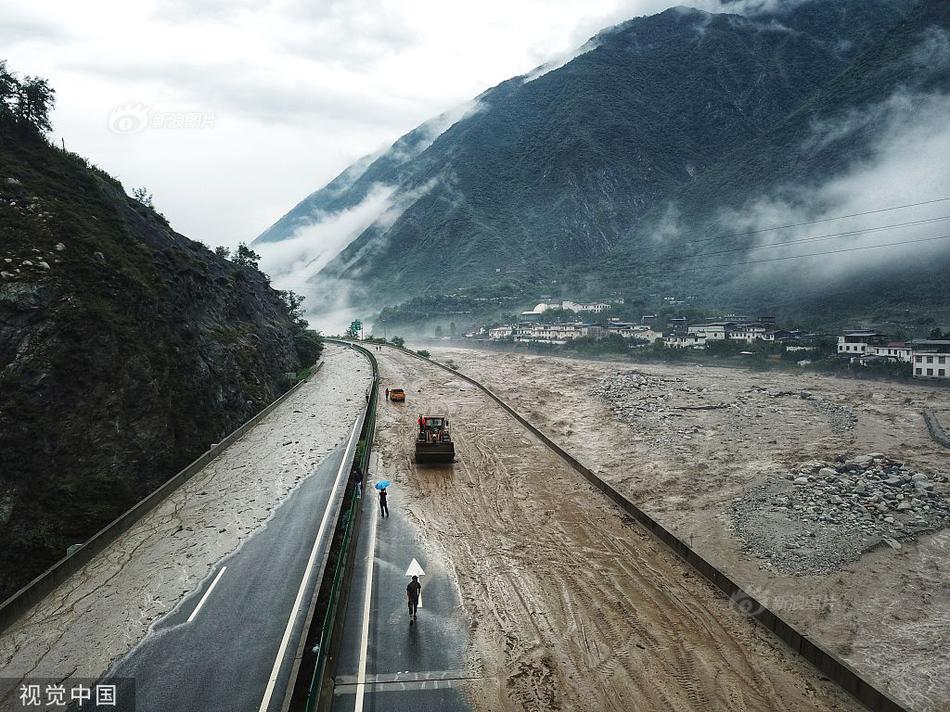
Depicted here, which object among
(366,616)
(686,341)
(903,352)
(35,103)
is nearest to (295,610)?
(366,616)

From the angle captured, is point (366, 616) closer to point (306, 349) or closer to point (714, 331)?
point (306, 349)

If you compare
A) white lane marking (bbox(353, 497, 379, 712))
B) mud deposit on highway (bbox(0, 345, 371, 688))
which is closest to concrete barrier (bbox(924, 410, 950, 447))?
white lane marking (bbox(353, 497, 379, 712))

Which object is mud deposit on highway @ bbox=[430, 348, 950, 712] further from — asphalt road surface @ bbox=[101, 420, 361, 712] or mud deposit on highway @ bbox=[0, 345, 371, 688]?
mud deposit on highway @ bbox=[0, 345, 371, 688]

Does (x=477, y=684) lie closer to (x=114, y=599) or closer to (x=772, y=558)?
(x=114, y=599)

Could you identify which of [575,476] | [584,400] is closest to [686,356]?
[584,400]

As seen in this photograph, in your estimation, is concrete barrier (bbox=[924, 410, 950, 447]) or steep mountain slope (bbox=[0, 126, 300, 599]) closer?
steep mountain slope (bbox=[0, 126, 300, 599])

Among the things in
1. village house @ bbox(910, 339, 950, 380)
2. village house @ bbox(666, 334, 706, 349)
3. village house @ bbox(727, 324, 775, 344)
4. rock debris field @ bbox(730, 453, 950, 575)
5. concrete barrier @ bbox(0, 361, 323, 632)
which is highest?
village house @ bbox(727, 324, 775, 344)
